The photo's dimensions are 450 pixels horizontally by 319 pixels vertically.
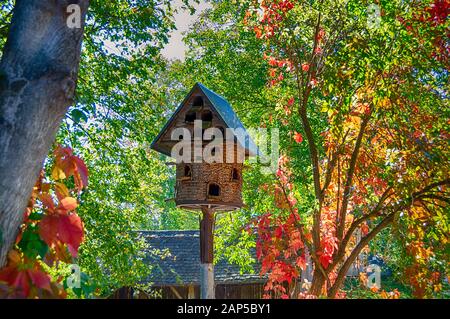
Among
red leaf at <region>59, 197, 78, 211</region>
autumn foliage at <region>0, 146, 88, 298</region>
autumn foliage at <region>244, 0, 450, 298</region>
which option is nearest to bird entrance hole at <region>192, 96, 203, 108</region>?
autumn foliage at <region>244, 0, 450, 298</region>

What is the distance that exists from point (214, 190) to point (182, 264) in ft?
46.7

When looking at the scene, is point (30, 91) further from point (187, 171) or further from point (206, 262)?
point (187, 171)

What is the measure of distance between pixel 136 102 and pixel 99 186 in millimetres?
1699

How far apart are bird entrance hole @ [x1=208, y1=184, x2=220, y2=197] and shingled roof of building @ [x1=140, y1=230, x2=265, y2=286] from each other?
11190 mm

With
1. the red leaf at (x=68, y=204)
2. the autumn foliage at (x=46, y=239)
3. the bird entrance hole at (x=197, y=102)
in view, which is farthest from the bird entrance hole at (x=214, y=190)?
the red leaf at (x=68, y=204)

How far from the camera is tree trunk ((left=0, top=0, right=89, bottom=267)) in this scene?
2436 mm

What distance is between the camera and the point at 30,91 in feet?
8.51

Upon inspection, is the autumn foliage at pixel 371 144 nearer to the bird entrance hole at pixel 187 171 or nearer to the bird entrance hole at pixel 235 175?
the bird entrance hole at pixel 235 175

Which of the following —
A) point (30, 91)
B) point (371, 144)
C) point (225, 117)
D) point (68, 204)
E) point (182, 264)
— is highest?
point (225, 117)

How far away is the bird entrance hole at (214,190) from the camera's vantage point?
25.4ft

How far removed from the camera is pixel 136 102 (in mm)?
11234

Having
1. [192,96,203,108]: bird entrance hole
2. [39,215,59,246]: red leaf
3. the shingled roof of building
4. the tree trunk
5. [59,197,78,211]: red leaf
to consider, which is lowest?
the shingled roof of building

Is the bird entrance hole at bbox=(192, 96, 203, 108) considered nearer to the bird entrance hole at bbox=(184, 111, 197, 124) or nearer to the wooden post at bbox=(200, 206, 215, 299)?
the bird entrance hole at bbox=(184, 111, 197, 124)

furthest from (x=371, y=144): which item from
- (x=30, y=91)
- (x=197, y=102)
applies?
(x=30, y=91)
